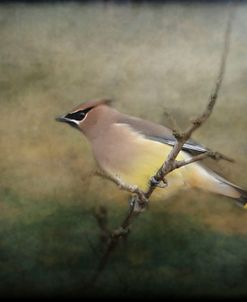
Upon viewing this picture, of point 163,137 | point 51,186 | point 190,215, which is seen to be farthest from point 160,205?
point 51,186

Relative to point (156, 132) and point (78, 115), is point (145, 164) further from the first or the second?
point (78, 115)

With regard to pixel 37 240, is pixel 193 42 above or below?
above

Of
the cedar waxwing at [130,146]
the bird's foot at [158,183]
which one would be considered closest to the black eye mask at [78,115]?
the cedar waxwing at [130,146]

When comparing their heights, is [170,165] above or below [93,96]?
below

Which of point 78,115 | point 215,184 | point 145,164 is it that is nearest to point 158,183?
point 145,164

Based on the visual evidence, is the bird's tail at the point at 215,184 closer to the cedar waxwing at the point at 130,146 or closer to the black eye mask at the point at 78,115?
the cedar waxwing at the point at 130,146

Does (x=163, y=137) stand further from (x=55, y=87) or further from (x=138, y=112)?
(x=55, y=87)

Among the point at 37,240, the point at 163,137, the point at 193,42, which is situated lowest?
the point at 37,240

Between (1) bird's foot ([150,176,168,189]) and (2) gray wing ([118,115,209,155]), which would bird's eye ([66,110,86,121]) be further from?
(1) bird's foot ([150,176,168,189])
